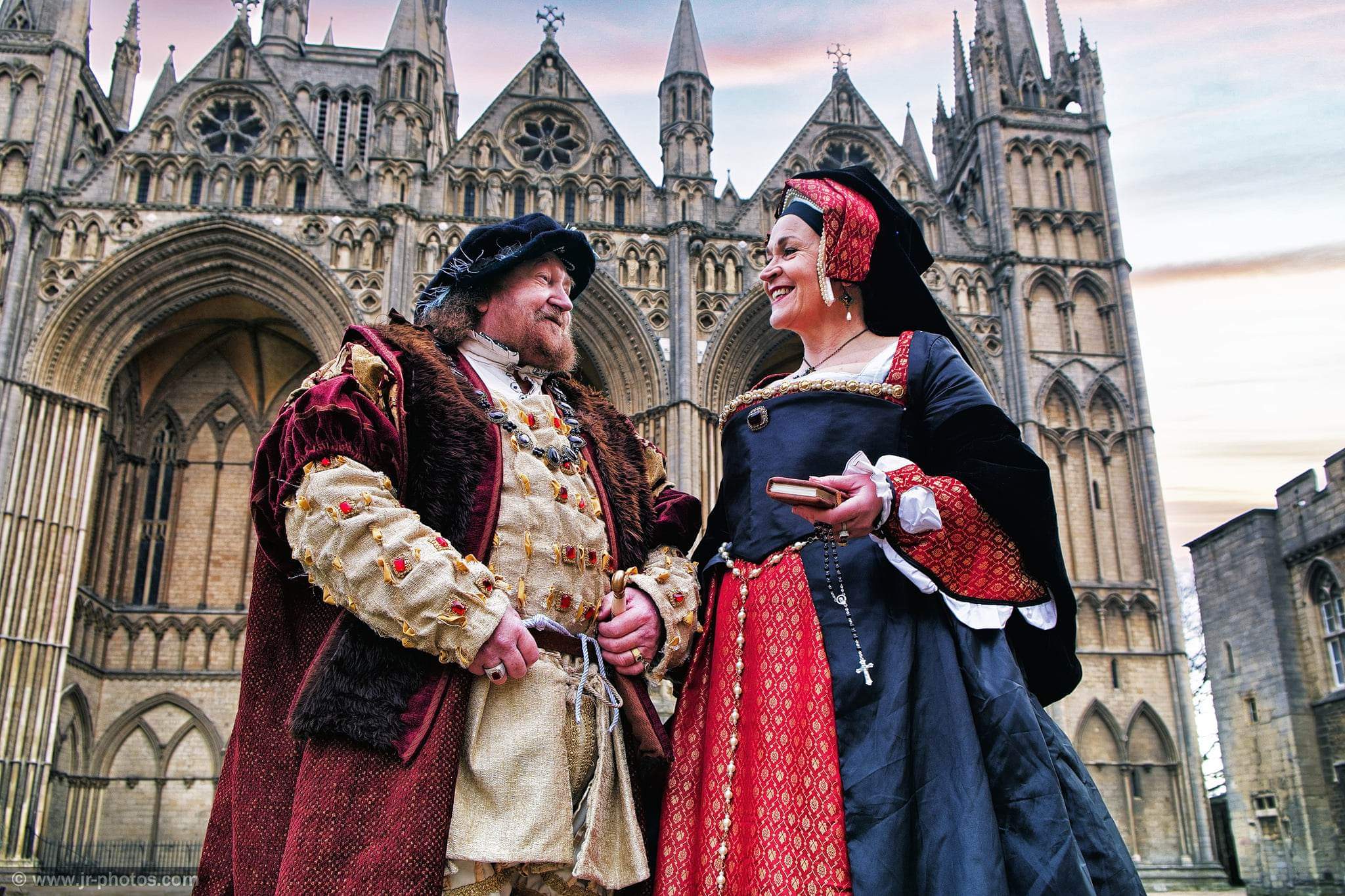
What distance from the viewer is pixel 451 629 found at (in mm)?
2170

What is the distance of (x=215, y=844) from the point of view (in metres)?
2.51

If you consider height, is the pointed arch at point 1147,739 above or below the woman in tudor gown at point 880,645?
above

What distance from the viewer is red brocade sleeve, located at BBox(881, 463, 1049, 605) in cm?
224

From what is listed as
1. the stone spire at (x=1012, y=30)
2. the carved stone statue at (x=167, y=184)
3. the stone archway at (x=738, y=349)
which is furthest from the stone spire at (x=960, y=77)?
the carved stone statue at (x=167, y=184)

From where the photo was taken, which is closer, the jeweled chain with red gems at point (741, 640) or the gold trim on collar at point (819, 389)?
the jeweled chain with red gems at point (741, 640)

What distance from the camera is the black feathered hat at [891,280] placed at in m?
2.78

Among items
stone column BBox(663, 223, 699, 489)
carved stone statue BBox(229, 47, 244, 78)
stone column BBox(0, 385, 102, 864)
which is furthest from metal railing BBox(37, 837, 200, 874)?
carved stone statue BBox(229, 47, 244, 78)

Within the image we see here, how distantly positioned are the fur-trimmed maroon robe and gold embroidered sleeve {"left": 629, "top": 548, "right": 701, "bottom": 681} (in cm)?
12

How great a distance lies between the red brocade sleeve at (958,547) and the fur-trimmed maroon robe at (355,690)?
31.1 inches

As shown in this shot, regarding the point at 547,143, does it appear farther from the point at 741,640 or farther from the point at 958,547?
the point at 958,547

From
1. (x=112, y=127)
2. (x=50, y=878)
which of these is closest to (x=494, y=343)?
(x=50, y=878)

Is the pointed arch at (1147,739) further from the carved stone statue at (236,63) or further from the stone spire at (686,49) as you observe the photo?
the carved stone statue at (236,63)

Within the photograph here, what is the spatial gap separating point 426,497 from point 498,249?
0.78 m

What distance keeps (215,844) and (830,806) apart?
1.45 metres
